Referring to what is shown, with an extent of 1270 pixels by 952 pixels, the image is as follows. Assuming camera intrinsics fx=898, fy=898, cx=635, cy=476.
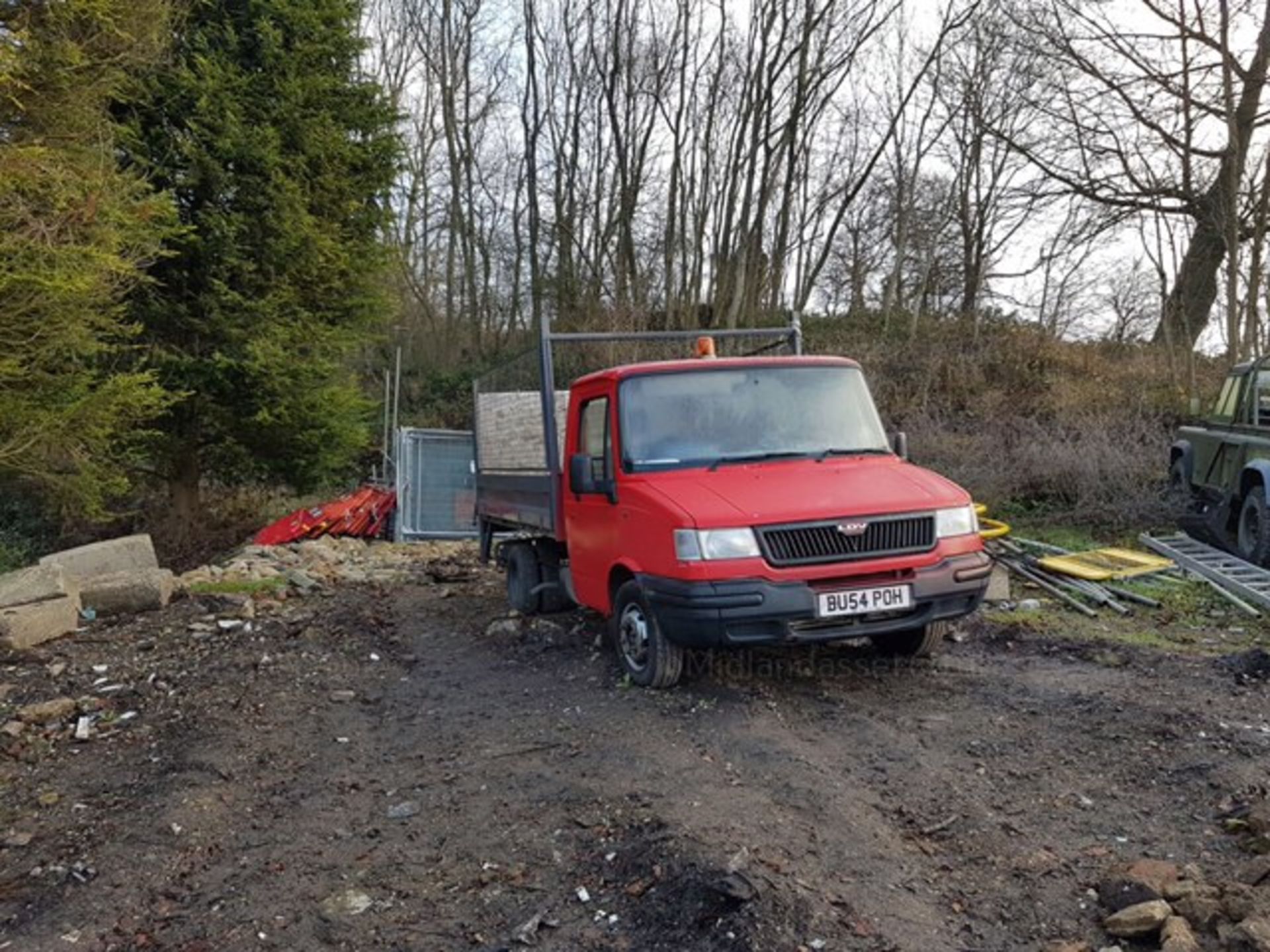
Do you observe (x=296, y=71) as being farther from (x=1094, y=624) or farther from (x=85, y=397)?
(x=1094, y=624)

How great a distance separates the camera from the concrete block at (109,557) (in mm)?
10164

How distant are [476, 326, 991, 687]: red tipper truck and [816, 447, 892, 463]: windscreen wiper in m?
0.01

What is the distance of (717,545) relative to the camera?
16.0 ft

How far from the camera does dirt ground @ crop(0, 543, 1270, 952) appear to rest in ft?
10.3

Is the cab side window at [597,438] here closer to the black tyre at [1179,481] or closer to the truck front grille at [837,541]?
the truck front grille at [837,541]

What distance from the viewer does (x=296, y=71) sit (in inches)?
561

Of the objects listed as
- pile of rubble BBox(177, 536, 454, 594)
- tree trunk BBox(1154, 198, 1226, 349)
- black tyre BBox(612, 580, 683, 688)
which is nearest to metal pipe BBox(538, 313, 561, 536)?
black tyre BBox(612, 580, 683, 688)

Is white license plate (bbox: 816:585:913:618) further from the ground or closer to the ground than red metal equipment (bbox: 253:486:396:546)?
further from the ground

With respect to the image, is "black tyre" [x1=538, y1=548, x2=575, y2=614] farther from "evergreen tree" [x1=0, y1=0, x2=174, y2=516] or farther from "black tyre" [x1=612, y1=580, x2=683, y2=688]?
"evergreen tree" [x1=0, y1=0, x2=174, y2=516]

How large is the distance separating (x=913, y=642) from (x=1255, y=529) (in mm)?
5436

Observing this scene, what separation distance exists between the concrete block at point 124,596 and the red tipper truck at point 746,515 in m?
3.96

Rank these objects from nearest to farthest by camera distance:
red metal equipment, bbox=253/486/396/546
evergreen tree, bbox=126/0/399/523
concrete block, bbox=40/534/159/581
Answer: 1. concrete block, bbox=40/534/159/581
2. evergreen tree, bbox=126/0/399/523
3. red metal equipment, bbox=253/486/396/546

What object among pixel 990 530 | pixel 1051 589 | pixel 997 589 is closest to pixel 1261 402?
pixel 990 530

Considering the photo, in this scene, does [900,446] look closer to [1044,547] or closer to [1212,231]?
[1044,547]
